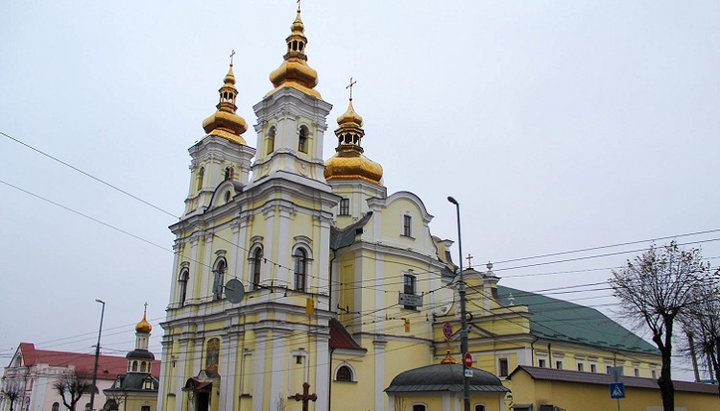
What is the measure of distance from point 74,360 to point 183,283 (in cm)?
4944

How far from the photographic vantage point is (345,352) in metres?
32.6

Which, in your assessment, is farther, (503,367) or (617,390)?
(503,367)

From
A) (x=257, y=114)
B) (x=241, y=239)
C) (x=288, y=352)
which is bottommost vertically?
(x=288, y=352)

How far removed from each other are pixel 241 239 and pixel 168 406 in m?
10.9

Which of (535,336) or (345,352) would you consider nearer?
(345,352)

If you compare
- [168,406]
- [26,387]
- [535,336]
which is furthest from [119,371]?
[535,336]

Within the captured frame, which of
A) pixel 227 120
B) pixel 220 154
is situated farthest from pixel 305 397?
pixel 227 120

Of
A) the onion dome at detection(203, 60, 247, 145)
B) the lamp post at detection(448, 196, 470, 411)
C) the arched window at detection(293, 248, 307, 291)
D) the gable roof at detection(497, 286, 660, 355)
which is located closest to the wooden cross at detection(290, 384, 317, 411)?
the arched window at detection(293, 248, 307, 291)

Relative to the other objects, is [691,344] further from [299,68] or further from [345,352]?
[299,68]

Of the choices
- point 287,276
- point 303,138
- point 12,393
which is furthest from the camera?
point 12,393

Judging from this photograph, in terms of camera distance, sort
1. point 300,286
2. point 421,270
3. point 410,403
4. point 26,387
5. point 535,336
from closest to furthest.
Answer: point 410,403 < point 300,286 < point 535,336 < point 421,270 < point 26,387

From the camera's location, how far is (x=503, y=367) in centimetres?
3475

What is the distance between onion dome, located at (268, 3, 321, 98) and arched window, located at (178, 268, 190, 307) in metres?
12.3

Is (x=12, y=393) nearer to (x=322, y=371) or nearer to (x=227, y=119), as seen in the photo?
(x=227, y=119)
